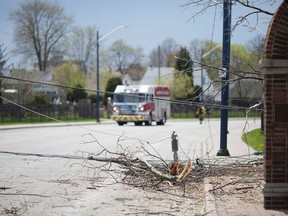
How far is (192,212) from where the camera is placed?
8.30m

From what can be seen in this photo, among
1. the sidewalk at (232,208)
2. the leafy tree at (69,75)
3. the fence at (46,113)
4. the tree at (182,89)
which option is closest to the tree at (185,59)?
the sidewalk at (232,208)

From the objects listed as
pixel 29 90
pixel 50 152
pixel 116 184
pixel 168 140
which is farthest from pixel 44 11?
pixel 116 184

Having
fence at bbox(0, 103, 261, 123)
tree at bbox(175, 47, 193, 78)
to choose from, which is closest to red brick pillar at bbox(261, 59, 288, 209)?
tree at bbox(175, 47, 193, 78)

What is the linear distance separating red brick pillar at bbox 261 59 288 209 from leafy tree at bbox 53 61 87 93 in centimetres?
7340

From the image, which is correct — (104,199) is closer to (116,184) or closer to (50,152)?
(116,184)

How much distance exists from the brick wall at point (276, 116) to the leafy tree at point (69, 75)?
73.4 m

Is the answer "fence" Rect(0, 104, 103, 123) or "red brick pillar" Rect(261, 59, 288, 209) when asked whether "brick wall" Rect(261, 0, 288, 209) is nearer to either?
"red brick pillar" Rect(261, 59, 288, 209)

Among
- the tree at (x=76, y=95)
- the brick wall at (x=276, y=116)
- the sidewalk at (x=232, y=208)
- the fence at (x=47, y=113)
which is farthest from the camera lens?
the tree at (x=76, y=95)

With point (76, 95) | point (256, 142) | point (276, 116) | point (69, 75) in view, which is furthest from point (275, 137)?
point (69, 75)

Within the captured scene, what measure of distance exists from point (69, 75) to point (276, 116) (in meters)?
76.1

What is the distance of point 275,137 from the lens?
7879mm

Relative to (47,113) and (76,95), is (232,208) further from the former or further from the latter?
(76,95)

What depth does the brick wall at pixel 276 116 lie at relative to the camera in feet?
25.6

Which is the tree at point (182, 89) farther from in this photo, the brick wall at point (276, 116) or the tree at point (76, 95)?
the brick wall at point (276, 116)
